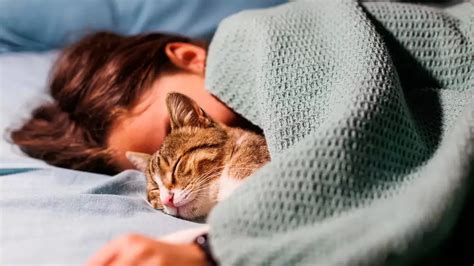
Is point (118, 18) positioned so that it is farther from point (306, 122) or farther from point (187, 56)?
point (306, 122)

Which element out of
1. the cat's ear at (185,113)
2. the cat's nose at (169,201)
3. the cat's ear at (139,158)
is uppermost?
the cat's ear at (185,113)

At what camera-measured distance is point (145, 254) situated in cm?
61

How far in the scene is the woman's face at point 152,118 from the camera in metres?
1.08

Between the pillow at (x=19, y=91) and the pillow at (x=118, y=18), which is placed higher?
the pillow at (x=118, y=18)

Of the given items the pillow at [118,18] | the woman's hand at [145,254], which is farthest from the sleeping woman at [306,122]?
the pillow at [118,18]

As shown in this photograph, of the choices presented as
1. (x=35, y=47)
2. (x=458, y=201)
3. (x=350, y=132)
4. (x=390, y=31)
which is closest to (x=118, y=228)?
(x=350, y=132)

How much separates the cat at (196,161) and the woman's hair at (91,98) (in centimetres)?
14

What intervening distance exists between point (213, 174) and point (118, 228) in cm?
21

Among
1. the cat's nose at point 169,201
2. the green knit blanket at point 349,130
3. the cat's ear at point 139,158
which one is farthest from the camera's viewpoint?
the cat's ear at point 139,158

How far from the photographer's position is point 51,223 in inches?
32.8

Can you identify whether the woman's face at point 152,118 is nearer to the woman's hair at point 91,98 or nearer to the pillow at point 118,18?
the woman's hair at point 91,98

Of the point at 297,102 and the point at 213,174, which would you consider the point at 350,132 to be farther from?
the point at 213,174

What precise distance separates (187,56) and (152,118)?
0.20 meters

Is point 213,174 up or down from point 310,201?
down
